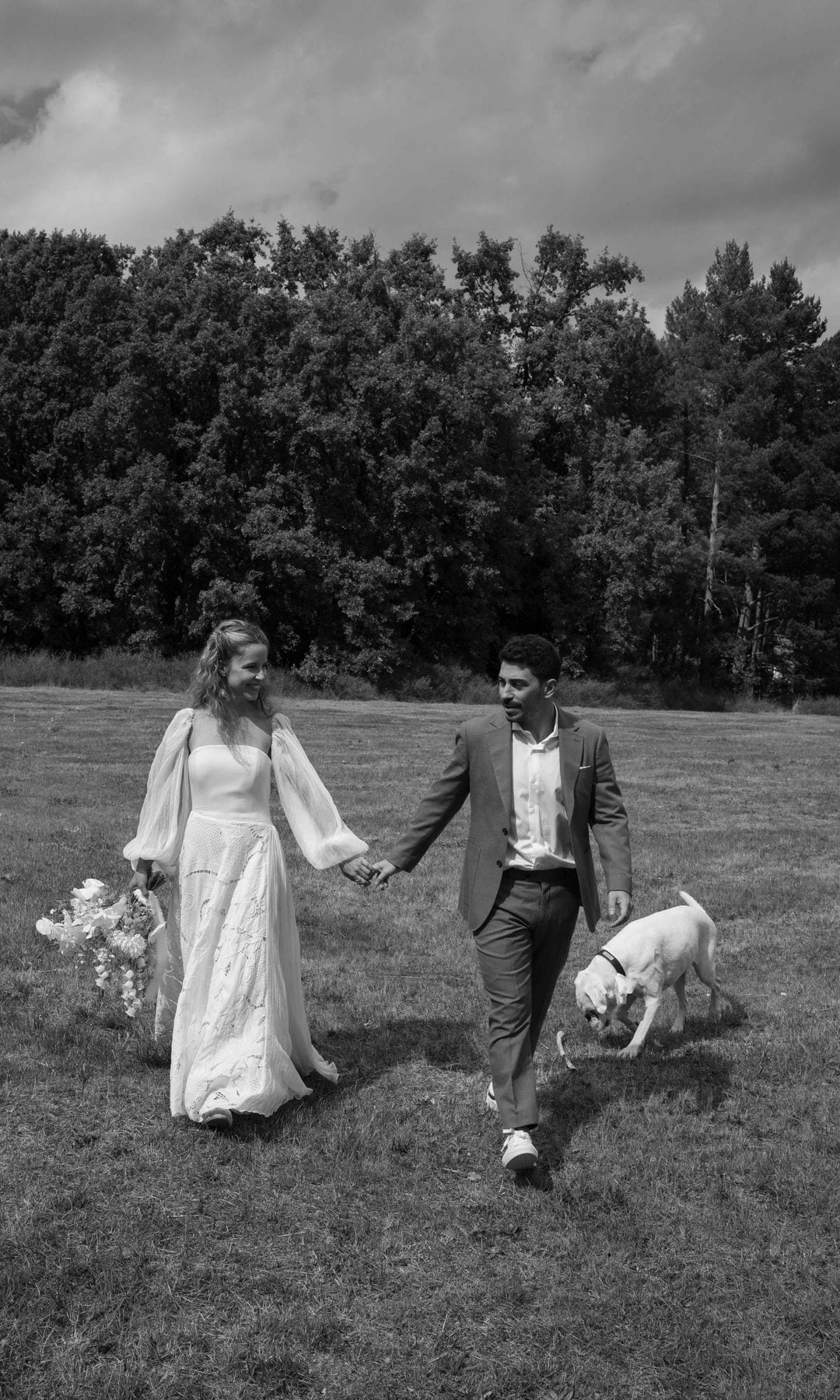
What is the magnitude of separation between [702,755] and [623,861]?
19771 millimetres

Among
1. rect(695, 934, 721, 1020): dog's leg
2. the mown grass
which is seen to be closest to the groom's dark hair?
rect(695, 934, 721, 1020): dog's leg

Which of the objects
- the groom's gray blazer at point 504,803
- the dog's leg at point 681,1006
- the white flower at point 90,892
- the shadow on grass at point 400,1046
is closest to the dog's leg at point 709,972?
the dog's leg at point 681,1006

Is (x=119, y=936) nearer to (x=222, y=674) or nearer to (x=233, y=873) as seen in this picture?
(x=233, y=873)

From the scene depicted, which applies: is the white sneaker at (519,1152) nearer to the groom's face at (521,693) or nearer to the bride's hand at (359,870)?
the bride's hand at (359,870)

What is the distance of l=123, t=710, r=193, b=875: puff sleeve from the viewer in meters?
6.01

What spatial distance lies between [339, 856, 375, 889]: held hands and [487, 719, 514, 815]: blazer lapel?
819mm

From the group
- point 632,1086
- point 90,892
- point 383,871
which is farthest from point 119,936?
point 632,1086

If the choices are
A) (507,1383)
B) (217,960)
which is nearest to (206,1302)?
Answer: (507,1383)

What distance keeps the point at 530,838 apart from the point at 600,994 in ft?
5.01

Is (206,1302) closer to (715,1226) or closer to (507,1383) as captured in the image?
(507,1383)

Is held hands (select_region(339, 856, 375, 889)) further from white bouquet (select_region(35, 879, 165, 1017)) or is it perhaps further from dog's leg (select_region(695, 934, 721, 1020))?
dog's leg (select_region(695, 934, 721, 1020))

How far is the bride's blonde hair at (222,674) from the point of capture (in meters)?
5.91

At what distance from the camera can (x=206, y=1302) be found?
4266 millimetres

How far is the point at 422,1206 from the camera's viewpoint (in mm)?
5055
